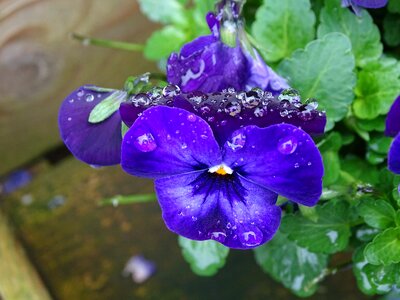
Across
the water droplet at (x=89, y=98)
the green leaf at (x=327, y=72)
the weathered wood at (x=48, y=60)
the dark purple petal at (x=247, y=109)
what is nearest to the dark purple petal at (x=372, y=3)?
Result: the green leaf at (x=327, y=72)

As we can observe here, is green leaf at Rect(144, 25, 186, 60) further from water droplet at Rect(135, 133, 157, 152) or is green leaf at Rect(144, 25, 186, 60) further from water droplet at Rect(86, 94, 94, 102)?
water droplet at Rect(135, 133, 157, 152)

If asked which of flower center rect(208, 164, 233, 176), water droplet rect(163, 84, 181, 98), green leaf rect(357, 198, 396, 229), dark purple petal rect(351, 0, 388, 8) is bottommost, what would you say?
green leaf rect(357, 198, 396, 229)

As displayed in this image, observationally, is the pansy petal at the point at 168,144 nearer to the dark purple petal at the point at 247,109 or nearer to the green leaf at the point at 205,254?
the dark purple petal at the point at 247,109

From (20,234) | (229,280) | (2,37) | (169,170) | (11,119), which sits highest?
(169,170)

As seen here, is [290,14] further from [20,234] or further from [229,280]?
[20,234]

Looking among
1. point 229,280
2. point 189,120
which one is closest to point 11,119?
point 229,280

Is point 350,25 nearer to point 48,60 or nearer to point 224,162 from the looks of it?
point 224,162

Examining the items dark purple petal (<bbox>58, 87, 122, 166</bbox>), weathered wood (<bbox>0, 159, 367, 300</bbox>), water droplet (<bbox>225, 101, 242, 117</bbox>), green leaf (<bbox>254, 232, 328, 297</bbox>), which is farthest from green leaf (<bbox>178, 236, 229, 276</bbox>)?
weathered wood (<bbox>0, 159, 367, 300</bbox>)
